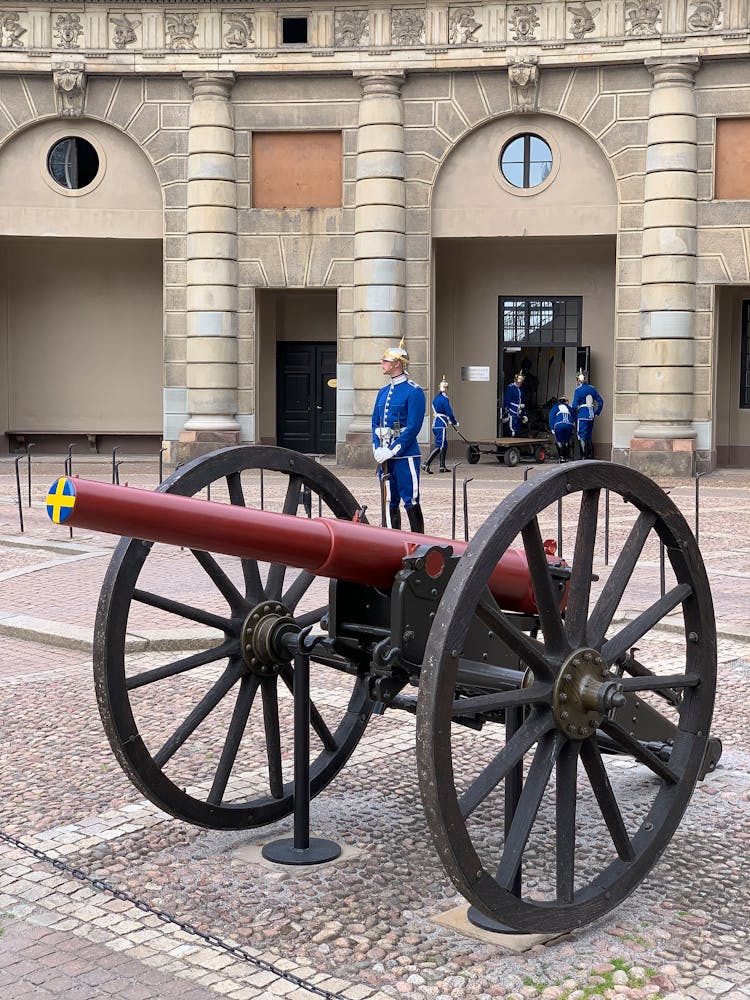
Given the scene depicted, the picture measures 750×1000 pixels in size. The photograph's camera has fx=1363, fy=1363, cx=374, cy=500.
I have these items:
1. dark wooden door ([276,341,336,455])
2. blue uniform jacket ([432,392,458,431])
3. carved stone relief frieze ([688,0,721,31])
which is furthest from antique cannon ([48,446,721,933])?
dark wooden door ([276,341,336,455])

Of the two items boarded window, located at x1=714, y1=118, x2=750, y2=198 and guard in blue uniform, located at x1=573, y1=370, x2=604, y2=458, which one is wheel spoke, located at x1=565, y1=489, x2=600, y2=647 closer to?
boarded window, located at x1=714, y1=118, x2=750, y2=198

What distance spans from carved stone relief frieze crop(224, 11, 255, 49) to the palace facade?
0.13 ft

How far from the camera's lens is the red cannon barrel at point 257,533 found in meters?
4.03

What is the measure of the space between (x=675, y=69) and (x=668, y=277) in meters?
3.53

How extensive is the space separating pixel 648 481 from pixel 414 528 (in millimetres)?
9249

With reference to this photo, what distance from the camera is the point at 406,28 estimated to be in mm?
24250

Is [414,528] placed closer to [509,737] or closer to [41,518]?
[41,518]

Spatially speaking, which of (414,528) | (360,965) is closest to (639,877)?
(360,965)

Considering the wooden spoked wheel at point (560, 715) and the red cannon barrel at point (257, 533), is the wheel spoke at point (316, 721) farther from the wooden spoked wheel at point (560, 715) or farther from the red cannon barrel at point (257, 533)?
the red cannon barrel at point (257, 533)

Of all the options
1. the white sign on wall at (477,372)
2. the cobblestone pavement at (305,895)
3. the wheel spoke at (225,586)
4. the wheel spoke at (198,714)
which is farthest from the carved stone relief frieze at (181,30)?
the wheel spoke at (198,714)

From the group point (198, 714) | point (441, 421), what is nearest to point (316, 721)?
point (198, 714)

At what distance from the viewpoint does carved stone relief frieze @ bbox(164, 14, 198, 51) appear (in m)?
24.5

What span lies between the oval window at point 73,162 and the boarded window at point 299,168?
3.06m

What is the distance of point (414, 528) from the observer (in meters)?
13.9
